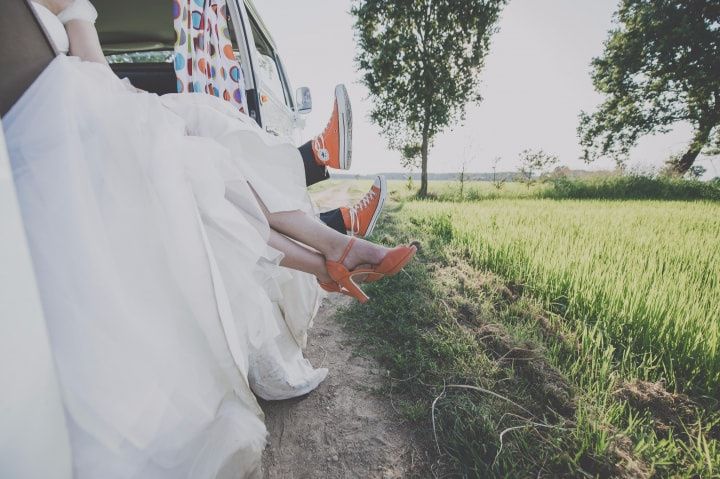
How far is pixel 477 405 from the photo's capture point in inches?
48.1

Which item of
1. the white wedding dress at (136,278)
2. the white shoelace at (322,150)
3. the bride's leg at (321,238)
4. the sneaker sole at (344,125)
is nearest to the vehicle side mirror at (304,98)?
the sneaker sole at (344,125)

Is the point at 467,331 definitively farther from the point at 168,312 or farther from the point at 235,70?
the point at 235,70

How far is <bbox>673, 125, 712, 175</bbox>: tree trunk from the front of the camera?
15.2 meters

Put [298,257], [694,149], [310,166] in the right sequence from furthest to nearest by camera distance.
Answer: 1. [694,149]
2. [310,166]
3. [298,257]

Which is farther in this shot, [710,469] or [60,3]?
[60,3]

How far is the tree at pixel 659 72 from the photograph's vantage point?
13.7 m

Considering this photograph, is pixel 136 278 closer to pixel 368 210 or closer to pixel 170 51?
pixel 368 210

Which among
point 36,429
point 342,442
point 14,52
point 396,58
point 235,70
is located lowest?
point 342,442

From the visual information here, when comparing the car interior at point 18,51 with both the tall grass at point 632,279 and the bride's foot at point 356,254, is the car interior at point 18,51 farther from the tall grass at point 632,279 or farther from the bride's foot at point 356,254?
the tall grass at point 632,279

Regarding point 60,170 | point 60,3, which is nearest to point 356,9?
point 60,3

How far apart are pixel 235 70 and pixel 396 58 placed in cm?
1153

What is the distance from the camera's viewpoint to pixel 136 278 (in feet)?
2.30

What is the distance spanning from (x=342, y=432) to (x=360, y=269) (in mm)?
682

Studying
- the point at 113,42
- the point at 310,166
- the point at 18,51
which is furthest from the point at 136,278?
the point at 113,42
